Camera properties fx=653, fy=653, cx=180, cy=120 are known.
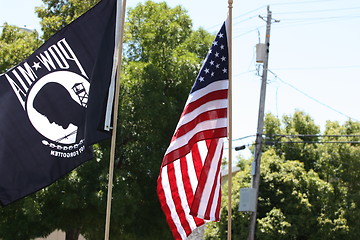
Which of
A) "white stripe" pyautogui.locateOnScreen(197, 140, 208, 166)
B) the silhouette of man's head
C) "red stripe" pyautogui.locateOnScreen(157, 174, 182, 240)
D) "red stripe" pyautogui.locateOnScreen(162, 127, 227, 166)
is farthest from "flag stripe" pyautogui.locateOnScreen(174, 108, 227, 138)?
the silhouette of man's head

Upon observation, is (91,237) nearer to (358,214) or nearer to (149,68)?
(149,68)

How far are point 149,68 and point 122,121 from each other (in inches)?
68.0

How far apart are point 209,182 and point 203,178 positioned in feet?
0.33

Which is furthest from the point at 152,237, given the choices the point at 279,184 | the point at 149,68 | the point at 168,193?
the point at 279,184

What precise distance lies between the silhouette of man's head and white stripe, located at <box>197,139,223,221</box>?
192 cm

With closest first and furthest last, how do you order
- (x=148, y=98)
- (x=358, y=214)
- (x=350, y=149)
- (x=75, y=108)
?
(x=75, y=108) → (x=148, y=98) → (x=358, y=214) → (x=350, y=149)

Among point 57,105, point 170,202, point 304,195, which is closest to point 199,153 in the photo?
point 170,202

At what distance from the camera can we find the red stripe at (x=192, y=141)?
29.5ft

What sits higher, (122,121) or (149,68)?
(149,68)

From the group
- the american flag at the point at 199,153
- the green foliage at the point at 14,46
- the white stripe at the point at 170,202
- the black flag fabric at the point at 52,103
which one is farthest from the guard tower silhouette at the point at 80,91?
the green foliage at the point at 14,46

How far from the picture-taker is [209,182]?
907 cm

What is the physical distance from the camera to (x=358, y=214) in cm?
3166

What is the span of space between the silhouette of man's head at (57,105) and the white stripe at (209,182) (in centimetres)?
192

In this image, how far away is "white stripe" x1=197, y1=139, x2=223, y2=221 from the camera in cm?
899
